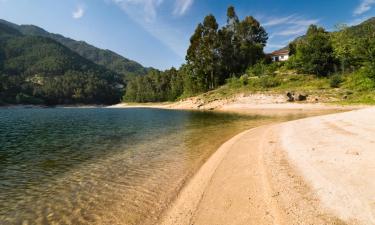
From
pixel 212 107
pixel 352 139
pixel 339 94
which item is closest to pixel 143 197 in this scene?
pixel 352 139

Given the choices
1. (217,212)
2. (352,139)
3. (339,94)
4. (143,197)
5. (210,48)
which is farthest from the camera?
(210,48)

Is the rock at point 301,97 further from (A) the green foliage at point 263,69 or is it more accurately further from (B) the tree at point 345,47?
(A) the green foliage at point 263,69

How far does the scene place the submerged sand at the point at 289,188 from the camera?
589cm

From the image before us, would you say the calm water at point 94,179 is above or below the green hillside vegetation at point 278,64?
below

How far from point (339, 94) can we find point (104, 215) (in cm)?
5464

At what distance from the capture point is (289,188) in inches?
296

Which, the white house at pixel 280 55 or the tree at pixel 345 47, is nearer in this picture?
the tree at pixel 345 47

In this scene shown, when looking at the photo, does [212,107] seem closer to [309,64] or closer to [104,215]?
[309,64]

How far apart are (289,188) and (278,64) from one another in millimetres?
87249

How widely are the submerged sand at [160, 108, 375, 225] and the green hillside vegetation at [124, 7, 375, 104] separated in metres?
37.9

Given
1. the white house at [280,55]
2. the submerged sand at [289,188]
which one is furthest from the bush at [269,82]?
the submerged sand at [289,188]

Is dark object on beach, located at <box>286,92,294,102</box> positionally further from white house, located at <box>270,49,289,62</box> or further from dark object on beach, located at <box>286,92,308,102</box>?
white house, located at <box>270,49,289,62</box>

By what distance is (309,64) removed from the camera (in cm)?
6969

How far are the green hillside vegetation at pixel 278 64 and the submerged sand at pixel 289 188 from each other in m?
37.9
